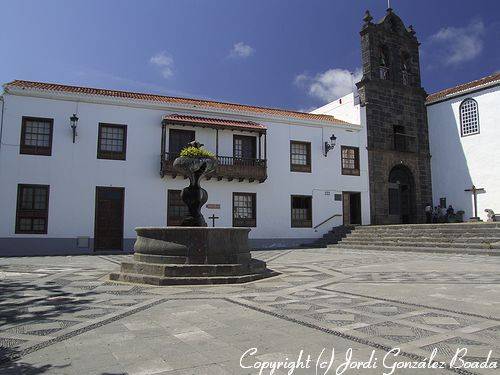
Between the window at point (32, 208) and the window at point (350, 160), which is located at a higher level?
the window at point (350, 160)

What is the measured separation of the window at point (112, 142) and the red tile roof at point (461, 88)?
16.8 meters

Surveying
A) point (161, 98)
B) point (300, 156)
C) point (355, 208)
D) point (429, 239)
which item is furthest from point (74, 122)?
point (429, 239)

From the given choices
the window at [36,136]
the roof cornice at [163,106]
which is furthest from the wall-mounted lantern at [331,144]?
the window at [36,136]

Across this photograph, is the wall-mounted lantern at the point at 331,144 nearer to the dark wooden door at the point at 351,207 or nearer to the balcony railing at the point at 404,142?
the dark wooden door at the point at 351,207

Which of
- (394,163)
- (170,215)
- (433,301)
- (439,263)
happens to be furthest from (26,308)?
(394,163)

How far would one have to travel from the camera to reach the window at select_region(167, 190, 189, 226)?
17.5 m

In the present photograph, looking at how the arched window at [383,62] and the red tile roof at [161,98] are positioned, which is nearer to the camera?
the red tile roof at [161,98]

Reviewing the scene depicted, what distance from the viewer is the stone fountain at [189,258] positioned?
7586 millimetres

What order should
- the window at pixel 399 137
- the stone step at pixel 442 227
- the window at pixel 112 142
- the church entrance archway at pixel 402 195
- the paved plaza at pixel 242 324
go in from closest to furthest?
1. the paved plaza at pixel 242 324
2. the stone step at pixel 442 227
3. the window at pixel 112 142
4. the church entrance archway at pixel 402 195
5. the window at pixel 399 137

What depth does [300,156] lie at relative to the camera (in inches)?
792

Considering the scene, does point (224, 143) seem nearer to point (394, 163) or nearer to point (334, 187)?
point (334, 187)

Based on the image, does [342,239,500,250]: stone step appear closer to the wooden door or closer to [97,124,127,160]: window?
the wooden door

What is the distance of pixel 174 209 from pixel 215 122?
4.15 meters

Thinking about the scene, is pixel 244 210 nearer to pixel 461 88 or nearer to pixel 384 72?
pixel 384 72
